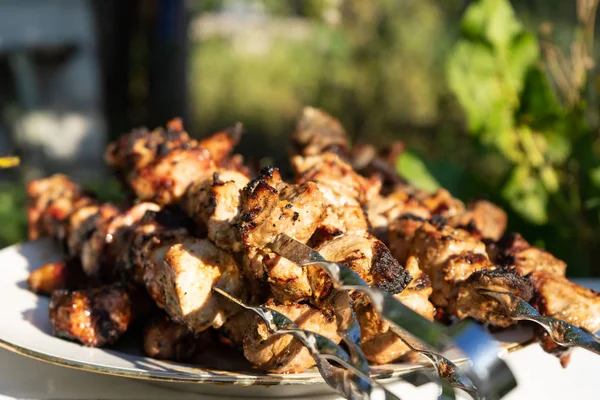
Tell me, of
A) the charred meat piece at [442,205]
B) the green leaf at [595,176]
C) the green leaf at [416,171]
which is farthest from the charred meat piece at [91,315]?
the green leaf at [595,176]

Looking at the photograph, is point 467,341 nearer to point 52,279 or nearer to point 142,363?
point 142,363

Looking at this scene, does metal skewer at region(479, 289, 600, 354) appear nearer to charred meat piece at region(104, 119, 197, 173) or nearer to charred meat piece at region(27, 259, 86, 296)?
charred meat piece at region(104, 119, 197, 173)

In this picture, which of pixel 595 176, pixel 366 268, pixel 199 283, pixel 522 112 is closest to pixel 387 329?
pixel 366 268

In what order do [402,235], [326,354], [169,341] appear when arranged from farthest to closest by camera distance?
[402,235], [169,341], [326,354]

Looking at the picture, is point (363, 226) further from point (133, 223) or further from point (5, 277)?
point (5, 277)

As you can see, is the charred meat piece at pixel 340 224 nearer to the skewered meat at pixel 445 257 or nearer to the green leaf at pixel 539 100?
the skewered meat at pixel 445 257

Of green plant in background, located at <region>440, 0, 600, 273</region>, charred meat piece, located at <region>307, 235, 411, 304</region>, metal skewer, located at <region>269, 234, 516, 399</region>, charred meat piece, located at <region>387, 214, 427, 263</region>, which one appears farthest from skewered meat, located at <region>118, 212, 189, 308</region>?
green plant in background, located at <region>440, 0, 600, 273</region>
